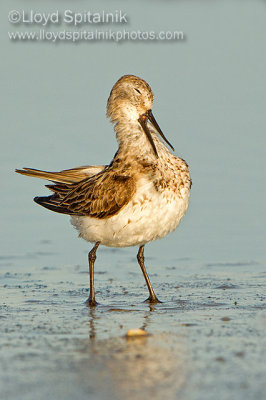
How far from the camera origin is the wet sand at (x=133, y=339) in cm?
482

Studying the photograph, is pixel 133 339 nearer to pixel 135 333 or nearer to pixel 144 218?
pixel 135 333

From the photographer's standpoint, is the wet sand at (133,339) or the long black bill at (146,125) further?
the long black bill at (146,125)

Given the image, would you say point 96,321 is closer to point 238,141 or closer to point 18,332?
point 18,332

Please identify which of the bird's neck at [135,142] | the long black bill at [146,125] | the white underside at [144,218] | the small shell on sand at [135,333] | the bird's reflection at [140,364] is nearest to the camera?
the bird's reflection at [140,364]

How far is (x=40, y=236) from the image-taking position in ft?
35.6

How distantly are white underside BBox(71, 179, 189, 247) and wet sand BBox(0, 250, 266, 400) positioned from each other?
61 centimetres

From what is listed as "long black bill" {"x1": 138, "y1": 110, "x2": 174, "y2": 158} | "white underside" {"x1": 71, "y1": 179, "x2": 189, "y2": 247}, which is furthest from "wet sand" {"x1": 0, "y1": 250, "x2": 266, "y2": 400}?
"long black bill" {"x1": 138, "y1": 110, "x2": 174, "y2": 158}

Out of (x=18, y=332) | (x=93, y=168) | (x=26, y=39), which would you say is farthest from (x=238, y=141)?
(x=18, y=332)

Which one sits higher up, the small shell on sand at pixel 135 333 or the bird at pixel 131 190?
the bird at pixel 131 190

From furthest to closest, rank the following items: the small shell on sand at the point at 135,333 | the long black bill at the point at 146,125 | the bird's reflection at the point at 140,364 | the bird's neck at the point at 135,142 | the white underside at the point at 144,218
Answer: the long black bill at the point at 146,125
the bird's neck at the point at 135,142
the white underside at the point at 144,218
the small shell on sand at the point at 135,333
the bird's reflection at the point at 140,364

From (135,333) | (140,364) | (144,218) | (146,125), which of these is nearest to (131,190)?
(144,218)

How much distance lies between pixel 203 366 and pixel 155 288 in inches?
126

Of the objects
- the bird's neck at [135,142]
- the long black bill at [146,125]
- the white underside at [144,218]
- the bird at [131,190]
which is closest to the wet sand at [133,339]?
the bird at [131,190]

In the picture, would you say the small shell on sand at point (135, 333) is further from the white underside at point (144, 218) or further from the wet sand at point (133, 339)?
the white underside at point (144, 218)
